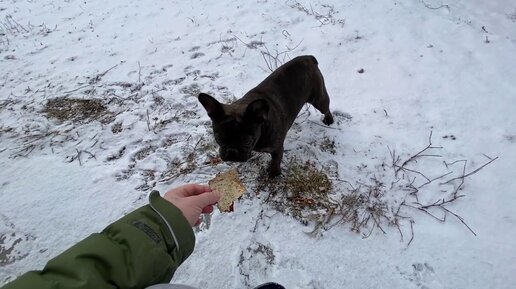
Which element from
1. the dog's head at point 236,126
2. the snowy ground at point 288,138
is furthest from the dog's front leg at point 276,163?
the dog's head at point 236,126

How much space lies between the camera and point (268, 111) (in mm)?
3426

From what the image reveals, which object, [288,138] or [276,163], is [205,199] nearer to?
[276,163]

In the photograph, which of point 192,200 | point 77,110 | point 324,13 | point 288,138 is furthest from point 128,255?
point 324,13

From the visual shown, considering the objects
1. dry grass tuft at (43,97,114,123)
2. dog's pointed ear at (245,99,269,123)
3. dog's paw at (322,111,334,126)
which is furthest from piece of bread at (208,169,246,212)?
dry grass tuft at (43,97,114,123)

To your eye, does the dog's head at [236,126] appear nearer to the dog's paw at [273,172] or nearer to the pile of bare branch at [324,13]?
the dog's paw at [273,172]

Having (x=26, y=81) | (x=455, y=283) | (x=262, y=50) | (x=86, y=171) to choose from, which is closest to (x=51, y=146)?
(x=86, y=171)

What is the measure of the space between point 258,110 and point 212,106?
16.1 inches

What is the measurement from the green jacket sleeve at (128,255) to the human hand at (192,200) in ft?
0.53

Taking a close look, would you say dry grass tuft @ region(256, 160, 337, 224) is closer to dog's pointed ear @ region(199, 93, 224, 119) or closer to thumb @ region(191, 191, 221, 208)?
dog's pointed ear @ region(199, 93, 224, 119)

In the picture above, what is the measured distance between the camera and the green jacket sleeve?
1.59 meters

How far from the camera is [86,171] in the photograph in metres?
4.10

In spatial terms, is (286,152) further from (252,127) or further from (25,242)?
(25,242)

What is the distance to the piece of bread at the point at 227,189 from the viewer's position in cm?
290

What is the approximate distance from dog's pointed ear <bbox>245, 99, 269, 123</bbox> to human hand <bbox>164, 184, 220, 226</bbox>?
3.47 ft
